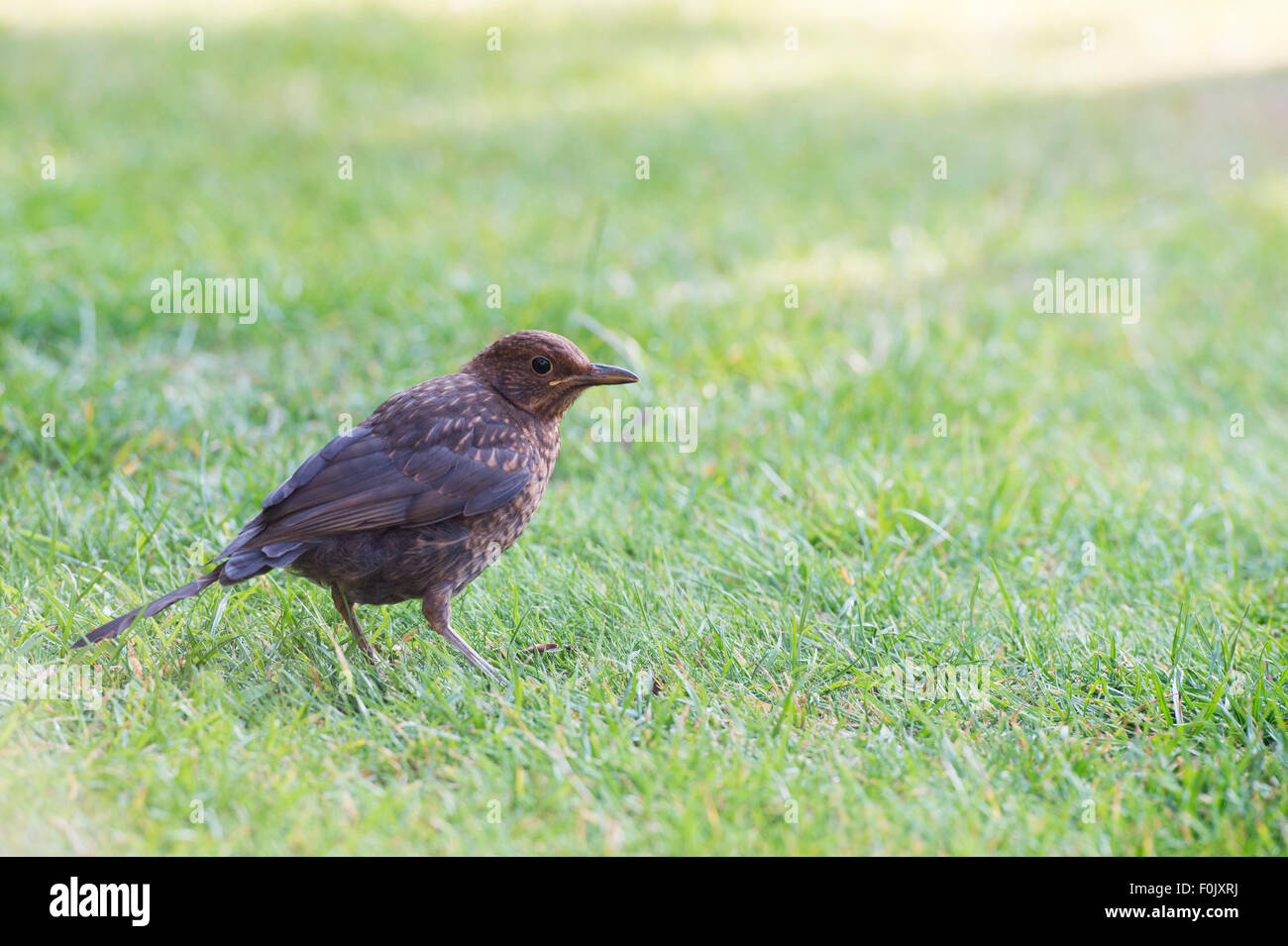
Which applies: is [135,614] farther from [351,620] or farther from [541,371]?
[541,371]

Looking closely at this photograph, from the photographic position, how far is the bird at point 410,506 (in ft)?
12.0

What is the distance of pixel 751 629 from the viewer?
4090 millimetres

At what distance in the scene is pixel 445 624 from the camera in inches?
A: 152

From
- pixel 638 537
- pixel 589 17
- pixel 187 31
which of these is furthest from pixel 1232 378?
pixel 187 31

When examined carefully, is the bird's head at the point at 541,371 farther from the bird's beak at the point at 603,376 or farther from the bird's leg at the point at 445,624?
the bird's leg at the point at 445,624

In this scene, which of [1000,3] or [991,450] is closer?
[991,450]

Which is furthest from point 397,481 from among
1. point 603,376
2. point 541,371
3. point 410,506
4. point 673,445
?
point 673,445

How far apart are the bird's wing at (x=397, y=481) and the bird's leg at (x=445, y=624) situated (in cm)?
24

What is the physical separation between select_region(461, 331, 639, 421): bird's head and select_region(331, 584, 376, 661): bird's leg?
0.86 meters

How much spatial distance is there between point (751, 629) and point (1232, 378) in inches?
153

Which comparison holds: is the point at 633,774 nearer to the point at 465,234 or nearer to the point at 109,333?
the point at 109,333

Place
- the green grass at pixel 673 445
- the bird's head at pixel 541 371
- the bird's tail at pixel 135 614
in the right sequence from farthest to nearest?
the bird's head at pixel 541 371 → the bird's tail at pixel 135 614 → the green grass at pixel 673 445

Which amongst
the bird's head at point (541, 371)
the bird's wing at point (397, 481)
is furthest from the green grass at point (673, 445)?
the bird's head at point (541, 371)

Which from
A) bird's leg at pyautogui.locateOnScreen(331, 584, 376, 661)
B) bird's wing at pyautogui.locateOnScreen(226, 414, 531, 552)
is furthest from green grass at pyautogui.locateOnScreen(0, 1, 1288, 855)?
bird's wing at pyautogui.locateOnScreen(226, 414, 531, 552)
